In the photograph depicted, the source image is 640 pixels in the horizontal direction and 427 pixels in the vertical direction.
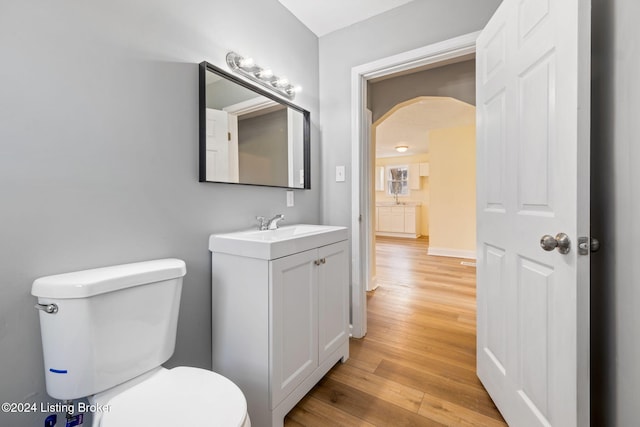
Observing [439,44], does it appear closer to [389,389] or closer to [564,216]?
[564,216]

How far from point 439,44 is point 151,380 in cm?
225

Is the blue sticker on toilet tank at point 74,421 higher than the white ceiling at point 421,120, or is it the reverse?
the white ceiling at point 421,120

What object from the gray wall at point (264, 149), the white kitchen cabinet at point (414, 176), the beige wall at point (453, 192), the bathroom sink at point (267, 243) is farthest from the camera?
the white kitchen cabinet at point (414, 176)

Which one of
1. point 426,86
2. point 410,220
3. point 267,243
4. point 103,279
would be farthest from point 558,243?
point 410,220

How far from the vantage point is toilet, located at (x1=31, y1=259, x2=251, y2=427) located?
799 mm

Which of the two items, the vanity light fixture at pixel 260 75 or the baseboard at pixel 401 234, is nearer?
the vanity light fixture at pixel 260 75

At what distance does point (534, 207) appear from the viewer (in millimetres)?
1074

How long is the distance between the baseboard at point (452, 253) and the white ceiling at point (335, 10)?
4016mm

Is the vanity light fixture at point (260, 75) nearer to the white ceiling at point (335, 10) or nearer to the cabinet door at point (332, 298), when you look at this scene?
the white ceiling at point (335, 10)

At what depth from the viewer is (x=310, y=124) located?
2.11 metres

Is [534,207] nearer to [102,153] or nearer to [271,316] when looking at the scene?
[271,316]

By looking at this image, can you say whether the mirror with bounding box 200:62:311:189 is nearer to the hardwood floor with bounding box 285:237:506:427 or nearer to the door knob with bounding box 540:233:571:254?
the hardwood floor with bounding box 285:237:506:427

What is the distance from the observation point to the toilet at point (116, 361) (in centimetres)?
80

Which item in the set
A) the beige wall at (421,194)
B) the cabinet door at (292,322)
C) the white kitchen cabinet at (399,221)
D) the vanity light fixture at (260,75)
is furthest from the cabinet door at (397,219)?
the cabinet door at (292,322)
